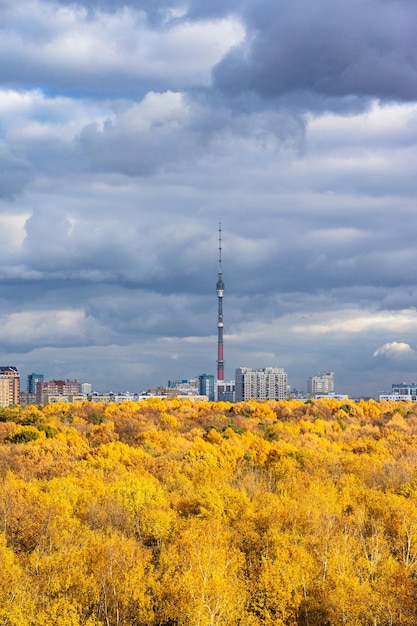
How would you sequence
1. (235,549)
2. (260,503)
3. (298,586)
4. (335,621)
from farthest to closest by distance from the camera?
(260,503), (235,549), (298,586), (335,621)

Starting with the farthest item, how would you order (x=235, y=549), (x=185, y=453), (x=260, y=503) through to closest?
(x=185, y=453), (x=260, y=503), (x=235, y=549)

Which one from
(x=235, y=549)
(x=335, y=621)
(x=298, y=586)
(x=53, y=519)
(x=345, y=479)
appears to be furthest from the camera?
(x=345, y=479)

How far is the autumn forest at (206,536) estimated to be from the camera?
34.8 metres

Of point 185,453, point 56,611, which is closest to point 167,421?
point 185,453

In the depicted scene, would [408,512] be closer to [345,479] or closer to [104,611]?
[345,479]

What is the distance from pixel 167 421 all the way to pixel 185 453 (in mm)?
35579

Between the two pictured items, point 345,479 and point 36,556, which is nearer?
point 36,556

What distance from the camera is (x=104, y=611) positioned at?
35.7 metres

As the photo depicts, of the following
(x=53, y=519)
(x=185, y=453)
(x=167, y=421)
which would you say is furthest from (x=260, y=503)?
(x=167, y=421)

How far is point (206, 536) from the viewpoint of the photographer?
42.7m

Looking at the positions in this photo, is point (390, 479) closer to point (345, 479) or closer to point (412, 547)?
point (345, 479)

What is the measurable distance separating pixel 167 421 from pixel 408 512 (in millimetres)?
69418

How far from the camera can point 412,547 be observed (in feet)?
143

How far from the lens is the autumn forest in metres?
34.8
